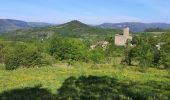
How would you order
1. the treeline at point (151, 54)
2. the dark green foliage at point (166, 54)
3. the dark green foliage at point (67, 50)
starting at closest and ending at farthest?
the dark green foliage at point (166, 54)
the treeline at point (151, 54)
the dark green foliage at point (67, 50)

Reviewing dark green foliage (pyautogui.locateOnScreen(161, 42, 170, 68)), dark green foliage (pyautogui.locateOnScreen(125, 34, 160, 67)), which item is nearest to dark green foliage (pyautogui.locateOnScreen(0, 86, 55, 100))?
dark green foliage (pyautogui.locateOnScreen(161, 42, 170, 68))

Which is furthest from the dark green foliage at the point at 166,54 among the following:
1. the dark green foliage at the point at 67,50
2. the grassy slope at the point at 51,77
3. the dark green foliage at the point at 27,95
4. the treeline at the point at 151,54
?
the dark green foliage at the point at 27,95

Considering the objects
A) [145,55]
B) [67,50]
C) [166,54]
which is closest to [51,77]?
[166,54]

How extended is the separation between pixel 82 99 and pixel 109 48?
13060 centimetres

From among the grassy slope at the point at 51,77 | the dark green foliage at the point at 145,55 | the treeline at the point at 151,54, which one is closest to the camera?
the grassy slope at the point at 51,77

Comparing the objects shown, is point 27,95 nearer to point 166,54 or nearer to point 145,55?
point 166,54

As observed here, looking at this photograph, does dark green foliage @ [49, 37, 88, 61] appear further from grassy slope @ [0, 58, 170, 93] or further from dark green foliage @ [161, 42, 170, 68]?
grassy slope @ [0, 58, 170, 93]

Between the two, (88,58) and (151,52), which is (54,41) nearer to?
(88,58)

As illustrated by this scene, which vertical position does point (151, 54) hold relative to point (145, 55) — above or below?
above

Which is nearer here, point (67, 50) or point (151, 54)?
point (151, 54)

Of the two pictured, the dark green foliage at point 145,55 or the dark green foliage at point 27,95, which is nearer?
the dark green foliage at point 27,95

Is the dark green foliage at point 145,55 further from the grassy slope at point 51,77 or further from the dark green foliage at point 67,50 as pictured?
the grassy slope at point 51,77

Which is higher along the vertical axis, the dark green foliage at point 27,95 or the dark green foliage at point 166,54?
the dark green foliage at point 27,95

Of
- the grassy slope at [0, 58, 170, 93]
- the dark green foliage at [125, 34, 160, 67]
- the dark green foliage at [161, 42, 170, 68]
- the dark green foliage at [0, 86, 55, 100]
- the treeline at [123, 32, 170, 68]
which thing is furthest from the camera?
the dark green foliage at [125, 34, 160, 67]
